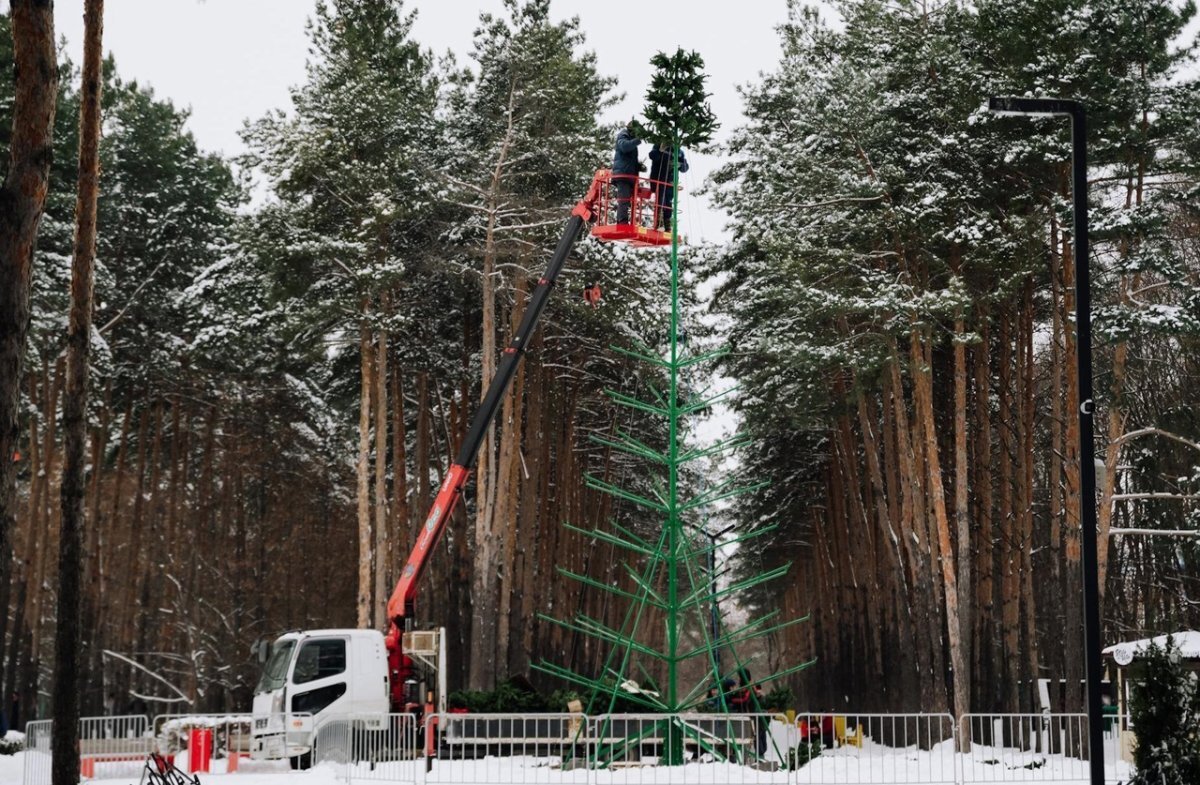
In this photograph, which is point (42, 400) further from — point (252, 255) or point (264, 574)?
point (252, 255)

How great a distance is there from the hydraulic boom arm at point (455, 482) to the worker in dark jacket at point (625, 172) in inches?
107

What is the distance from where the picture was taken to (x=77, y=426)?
19.1 meters

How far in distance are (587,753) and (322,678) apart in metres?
7.85

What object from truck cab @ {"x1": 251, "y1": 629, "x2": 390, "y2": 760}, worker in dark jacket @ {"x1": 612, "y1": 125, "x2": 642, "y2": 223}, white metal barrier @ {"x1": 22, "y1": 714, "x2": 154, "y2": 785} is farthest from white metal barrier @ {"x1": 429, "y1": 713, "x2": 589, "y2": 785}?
worker in dark jacket @ {"x1": 612, "y1": 125, "x2": 642, "y2": 223}

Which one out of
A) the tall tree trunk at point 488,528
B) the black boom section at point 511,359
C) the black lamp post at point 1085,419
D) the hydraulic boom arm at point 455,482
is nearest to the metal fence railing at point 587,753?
the hydraulic boom arm at point 455,482

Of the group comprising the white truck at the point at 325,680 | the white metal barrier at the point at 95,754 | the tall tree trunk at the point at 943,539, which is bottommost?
the white metal barrier at the point at 95,754

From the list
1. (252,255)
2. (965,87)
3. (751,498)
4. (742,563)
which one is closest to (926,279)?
(965,87)

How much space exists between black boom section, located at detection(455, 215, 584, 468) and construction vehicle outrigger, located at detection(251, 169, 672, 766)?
2cm

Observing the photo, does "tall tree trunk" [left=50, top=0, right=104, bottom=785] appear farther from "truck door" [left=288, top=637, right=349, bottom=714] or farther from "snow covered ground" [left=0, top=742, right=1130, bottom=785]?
"truck door" [left=288, top=637, right=349, bottom=714]

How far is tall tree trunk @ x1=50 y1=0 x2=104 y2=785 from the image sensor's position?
1823 cm

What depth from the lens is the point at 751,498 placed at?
59000 mm

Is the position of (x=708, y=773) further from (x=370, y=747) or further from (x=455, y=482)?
A: (x=455, y=482)

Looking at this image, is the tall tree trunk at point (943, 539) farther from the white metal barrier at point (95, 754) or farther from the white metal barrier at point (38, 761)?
the white metal barrier at point (38, 761)

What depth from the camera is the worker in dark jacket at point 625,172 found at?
2441 cm
